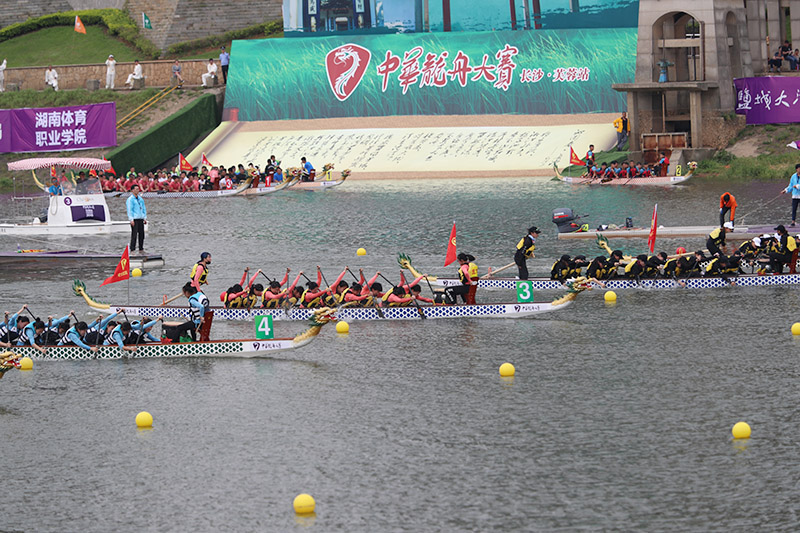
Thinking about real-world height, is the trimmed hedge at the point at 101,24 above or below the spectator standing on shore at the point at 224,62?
above

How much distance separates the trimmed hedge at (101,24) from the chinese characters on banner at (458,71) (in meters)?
20.9

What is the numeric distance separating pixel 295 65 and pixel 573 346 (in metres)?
46.1

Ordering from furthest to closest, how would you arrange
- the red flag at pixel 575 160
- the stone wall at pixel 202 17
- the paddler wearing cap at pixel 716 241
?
the stone wall at pixel 202 17 < the red flag at pixel 575 160 < the paddler wearing cap at pixel 716 241

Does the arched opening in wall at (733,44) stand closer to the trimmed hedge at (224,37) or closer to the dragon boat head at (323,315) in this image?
the trimmed hedge at (224,37)

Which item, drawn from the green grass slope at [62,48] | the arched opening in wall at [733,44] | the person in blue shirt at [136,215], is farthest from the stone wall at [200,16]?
the person in blue shirt at [136,215]

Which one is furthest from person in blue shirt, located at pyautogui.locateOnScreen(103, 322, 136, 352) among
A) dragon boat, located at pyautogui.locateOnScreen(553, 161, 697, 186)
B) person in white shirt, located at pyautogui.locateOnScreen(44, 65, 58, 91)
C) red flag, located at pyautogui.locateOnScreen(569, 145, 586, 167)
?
person in white shirt, located at pyautogui.locateOnScreen(44, 65, 58, 91)

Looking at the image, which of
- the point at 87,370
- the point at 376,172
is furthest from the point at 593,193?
the point at 87,370

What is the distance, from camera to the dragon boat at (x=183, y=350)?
2375 cm

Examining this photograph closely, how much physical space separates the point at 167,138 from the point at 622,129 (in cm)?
2517

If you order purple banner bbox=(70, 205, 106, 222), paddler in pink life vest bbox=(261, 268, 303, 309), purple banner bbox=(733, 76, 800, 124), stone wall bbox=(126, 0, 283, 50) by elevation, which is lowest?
paddler in pink life vest bbox=(261, 268, 303, 309)

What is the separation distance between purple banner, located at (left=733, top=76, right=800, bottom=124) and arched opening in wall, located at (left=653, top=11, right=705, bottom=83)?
88.1 inches

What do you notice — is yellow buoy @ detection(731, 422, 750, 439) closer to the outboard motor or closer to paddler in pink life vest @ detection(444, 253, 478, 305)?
paddler in pink life vest @ detection(444, 253, 478, 305)

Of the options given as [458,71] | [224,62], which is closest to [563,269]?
[458,71]

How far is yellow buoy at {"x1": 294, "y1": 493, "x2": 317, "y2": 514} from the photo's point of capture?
16.0 m
